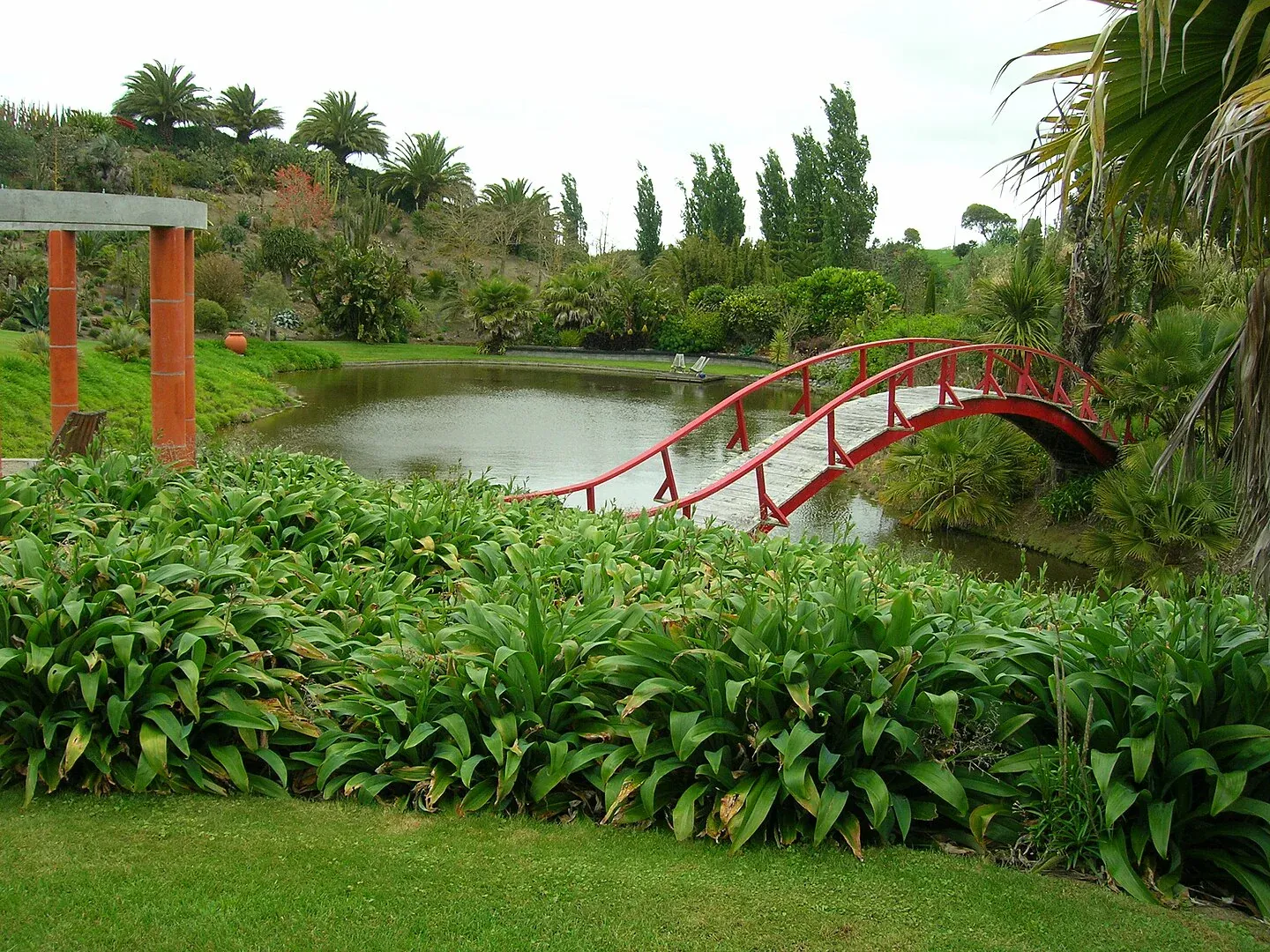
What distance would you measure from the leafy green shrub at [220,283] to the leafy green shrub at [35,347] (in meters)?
11.9

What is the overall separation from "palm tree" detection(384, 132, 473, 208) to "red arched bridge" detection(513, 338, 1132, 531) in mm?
38654

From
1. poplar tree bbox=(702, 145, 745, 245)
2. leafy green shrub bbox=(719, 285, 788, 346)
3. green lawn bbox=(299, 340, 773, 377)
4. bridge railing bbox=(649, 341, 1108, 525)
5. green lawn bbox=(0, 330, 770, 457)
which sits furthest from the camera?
poplar tree bbox=(702, 145, 745, 245)

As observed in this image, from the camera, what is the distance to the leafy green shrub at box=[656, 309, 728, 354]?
34094 millimetres

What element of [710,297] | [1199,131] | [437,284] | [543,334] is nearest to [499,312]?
[543,334]

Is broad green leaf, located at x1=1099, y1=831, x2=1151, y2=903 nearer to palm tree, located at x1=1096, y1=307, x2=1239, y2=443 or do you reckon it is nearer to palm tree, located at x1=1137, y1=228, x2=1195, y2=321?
palm tree, located at x1=1096, y1=307, x2=1239, y2=443

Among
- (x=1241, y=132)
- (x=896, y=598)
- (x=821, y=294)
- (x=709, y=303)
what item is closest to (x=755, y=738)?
(x=896, y=598)

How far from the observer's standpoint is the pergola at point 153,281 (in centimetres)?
793

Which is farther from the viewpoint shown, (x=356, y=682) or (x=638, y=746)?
(x=356, y=682)

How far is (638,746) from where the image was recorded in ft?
12.0

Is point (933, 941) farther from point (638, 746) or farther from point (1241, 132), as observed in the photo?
point (1241, 132)

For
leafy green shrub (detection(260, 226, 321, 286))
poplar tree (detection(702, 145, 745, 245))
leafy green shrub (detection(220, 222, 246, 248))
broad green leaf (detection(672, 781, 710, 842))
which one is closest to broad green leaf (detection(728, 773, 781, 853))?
broad green leaf (detection(672, 781, 710, 842))

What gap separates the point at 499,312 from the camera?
109 ft

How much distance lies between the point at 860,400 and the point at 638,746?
9.07 m

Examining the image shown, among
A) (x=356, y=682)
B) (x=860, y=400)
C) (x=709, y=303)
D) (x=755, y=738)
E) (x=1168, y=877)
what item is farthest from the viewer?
(x=709, y=303)
